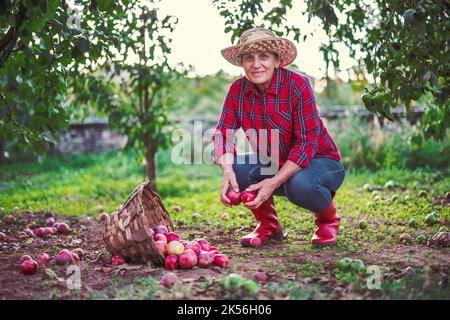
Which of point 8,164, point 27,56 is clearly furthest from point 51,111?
point 8,164

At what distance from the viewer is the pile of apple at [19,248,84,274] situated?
2.97 metres

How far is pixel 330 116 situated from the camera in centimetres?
861

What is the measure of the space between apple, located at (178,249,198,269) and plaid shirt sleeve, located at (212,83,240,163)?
84cm

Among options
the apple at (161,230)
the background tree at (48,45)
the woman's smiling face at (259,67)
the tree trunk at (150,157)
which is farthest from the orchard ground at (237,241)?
the woman's smiling face at (259,67)

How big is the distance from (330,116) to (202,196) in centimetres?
345

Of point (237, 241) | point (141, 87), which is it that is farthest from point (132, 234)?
point (141, 87)

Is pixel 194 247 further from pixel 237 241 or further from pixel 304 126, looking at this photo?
pixel 304 126

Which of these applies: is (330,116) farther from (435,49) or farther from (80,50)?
(80,50)

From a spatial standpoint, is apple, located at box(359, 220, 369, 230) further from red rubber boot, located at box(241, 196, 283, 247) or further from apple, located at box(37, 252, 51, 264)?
apple, located at box(37, 252, 51, 264)

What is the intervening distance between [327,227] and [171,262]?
1.17 metres

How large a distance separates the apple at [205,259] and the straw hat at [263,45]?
1284 mm

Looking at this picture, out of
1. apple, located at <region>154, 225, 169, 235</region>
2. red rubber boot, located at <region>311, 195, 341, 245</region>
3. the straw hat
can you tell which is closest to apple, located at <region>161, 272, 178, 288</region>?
apple, located at <region>154, 225, 169, 235</region>

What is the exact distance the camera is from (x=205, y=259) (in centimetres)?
298
